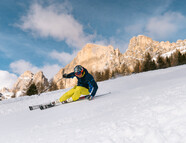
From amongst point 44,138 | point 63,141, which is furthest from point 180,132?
point 44,138

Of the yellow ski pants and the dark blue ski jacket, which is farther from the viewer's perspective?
the dark blue ski jacket

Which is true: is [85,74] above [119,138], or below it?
above

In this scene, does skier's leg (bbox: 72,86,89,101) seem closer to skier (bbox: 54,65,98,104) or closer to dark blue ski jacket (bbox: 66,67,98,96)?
skier (bbox: 54,65,98,104)

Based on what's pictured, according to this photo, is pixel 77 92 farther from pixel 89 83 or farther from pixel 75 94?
pixel 89 83

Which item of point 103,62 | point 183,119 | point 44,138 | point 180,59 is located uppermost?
point 103,62

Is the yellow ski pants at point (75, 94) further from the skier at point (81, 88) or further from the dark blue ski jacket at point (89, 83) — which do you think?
the dark blue ski jacket at point (89, 83)

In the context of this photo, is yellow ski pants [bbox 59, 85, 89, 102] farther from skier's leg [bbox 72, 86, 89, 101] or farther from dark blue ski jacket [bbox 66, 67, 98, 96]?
Result: dark blue ski jacket [bbox 66, 67, 98, 96]

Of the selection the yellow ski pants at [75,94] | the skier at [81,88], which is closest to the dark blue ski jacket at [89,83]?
the skier at [81,88]

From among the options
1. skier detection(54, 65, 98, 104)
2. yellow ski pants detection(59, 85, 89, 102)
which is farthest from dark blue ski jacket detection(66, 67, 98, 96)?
yellow ski pants detection(59, 85, 89, 102)

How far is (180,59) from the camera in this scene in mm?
50281

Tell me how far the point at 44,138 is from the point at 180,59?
58.1 metres

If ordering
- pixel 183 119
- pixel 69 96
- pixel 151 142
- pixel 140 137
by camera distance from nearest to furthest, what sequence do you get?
pixel 151 142
pixel 140 137
pixel 183 119
pixel 69 96

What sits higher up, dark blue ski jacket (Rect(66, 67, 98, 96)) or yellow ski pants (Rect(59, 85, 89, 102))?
dark blue ski jacket (Rect(66, 67, 98, 96))

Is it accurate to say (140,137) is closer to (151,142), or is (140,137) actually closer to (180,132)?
(151,142)
